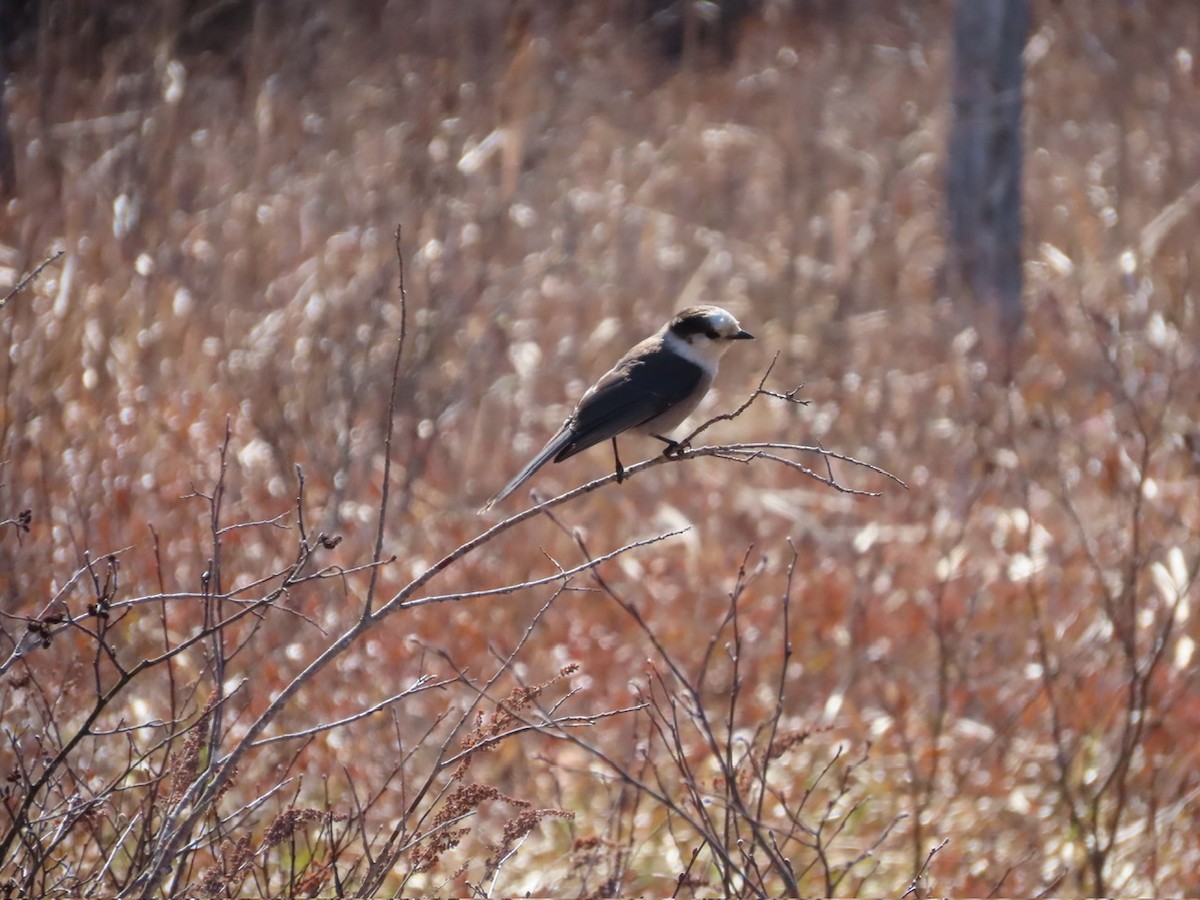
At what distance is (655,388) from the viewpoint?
4918 mm

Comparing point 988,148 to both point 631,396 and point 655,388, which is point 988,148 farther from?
point 631,396

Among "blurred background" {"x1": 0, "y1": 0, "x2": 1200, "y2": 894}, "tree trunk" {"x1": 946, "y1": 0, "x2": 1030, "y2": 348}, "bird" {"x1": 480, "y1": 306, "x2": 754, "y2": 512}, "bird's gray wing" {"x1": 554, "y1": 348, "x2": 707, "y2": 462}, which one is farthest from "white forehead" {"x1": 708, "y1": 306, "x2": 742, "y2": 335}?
"tree trunk" {"x1": 946, "y1": 0, "x2": 1030, "y2": 348}

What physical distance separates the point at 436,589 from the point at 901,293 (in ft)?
17.6

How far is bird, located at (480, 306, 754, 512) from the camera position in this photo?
461 cm

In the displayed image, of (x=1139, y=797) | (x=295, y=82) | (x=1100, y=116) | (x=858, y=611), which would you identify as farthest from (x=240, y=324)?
(x=1100, y=116)

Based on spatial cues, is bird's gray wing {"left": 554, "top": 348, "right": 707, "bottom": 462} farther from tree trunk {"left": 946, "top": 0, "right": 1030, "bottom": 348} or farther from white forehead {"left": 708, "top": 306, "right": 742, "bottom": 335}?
tree trunk {"left": 946, "top": 0, "right": 1030, "bottom": 348}

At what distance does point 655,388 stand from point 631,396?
135 mm

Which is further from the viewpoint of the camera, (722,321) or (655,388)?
(722,321)

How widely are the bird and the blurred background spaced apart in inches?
37.1

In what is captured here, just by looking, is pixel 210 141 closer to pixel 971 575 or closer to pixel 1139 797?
pixel 971 575

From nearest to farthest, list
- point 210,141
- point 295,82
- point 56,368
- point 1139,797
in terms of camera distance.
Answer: point 1139,797 < point 56,368 < point 210,141 < point 295,82

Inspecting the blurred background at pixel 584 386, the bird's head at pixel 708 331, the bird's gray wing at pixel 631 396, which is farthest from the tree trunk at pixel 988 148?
the bird's gray wing at pixel 631 396

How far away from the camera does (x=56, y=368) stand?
6355mm

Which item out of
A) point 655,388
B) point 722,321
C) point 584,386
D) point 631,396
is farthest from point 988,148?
point 631,396
